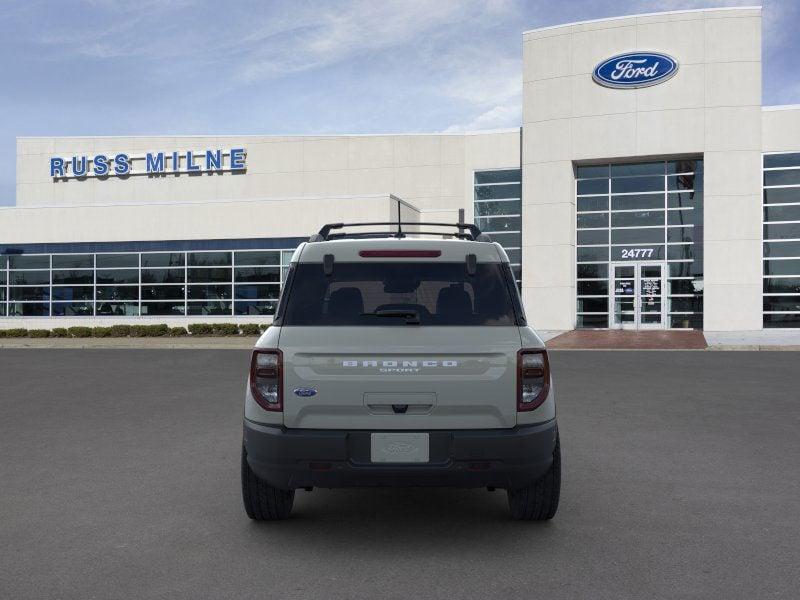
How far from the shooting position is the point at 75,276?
34156mm

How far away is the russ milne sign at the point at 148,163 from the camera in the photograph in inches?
1470

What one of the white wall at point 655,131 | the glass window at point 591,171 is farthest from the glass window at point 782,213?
the glass window at point 591,171

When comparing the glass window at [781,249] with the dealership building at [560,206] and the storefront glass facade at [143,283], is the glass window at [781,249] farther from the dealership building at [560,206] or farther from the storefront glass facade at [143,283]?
the storefront glass facade at [143,283]

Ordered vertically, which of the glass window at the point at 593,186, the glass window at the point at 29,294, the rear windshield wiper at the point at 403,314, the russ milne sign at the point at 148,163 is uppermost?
the russ milne sign at the point at 148,163

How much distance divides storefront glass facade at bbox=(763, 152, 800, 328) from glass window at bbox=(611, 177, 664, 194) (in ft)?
12.7

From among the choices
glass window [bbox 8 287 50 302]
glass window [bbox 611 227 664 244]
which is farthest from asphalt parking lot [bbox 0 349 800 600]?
glass window [bbox 8 287 50 302]

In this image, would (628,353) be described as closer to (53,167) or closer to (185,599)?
(185,599)

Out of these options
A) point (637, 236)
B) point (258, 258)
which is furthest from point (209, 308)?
point (637, 236)

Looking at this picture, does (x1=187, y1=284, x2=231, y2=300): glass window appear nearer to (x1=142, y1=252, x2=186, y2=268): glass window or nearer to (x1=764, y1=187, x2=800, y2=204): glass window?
(x1=142, y1=252, x2=186, y2=268): glass window

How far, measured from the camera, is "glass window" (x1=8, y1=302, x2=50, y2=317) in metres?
34.8

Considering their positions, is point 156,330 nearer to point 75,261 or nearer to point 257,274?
point 257,274

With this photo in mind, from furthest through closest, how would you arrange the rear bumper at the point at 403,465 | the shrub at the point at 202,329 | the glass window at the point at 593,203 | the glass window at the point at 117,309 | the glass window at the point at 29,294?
the glass window at the point at 29,294 < the glass window at the point at 117,309 < the glass window at the point at 593,203 < the shrub at the point at 202,329 < the rear bumper at the point at 403,465

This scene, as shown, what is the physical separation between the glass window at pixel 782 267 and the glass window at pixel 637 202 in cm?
451

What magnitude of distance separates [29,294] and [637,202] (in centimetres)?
2658
